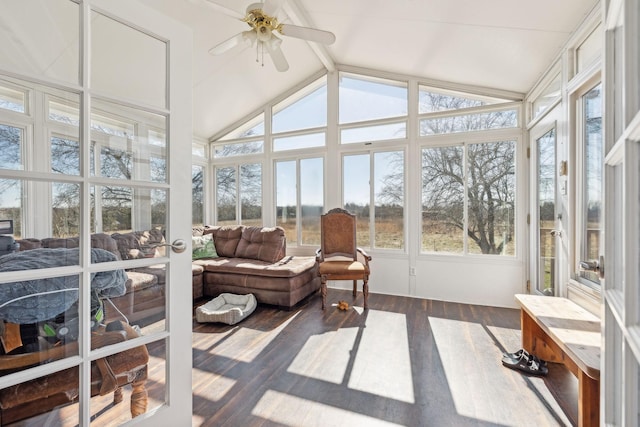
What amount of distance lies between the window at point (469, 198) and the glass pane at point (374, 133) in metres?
0.44

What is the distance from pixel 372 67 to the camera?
409 centimetres

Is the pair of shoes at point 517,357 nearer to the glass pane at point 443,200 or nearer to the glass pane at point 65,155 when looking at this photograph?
the glass pane at point 443,200

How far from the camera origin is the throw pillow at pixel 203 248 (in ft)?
14.1

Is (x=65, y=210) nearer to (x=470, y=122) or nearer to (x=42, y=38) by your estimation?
(x=42, y=38)

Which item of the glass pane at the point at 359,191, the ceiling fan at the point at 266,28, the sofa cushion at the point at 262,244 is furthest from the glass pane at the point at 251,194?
the ceiling fan at the point at 266,28

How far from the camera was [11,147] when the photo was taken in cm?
92

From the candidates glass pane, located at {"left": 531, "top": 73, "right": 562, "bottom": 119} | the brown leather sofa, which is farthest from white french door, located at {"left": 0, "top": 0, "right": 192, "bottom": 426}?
glass pane, located at {"left": 531, "top": 73, "right": 562, "bottom": 119}

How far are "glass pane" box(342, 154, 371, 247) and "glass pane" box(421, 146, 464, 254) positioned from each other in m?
0.80

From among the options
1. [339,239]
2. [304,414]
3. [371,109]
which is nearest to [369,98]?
[371,109]

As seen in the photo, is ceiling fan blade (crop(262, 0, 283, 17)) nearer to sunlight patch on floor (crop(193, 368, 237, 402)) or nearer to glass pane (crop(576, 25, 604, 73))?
glass pane (crop(576, 25, 604, 73))

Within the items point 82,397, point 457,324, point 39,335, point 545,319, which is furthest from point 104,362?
point 457,324

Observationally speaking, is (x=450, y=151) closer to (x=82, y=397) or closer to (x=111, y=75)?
(x=111, y=75)

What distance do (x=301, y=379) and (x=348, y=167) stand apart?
10.2 feet

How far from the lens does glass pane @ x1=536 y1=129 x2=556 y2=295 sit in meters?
2.74
